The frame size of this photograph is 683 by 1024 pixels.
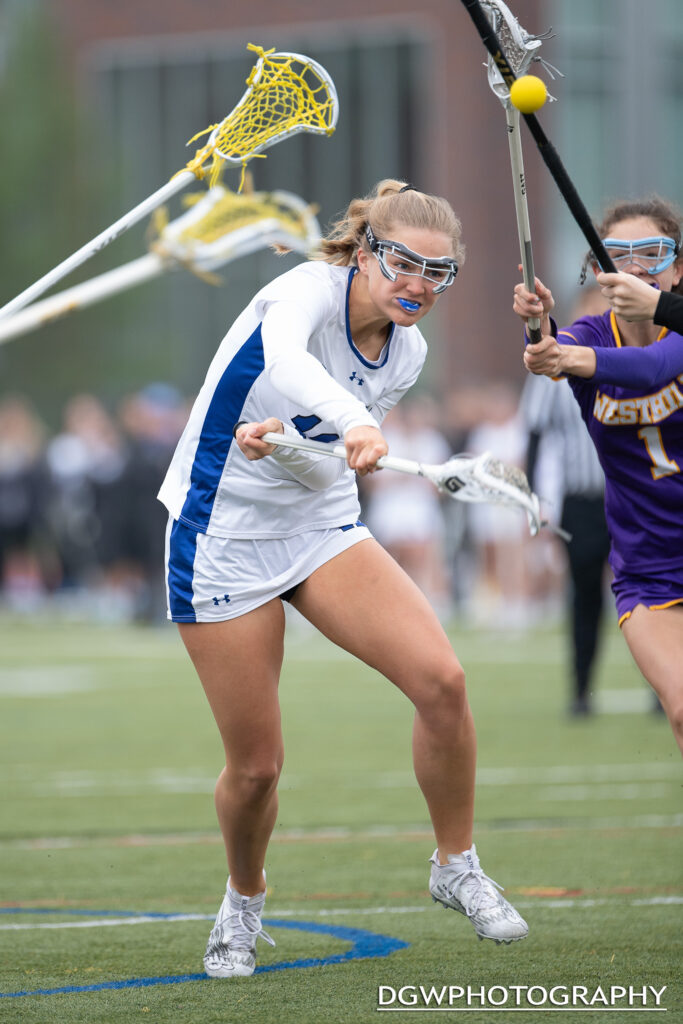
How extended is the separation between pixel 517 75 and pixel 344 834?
372 centimetres

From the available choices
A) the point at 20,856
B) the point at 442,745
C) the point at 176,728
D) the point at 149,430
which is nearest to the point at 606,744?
the point at 176,728

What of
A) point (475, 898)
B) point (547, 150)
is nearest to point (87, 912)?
point (475, 898)

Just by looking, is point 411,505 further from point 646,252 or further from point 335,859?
point 646,252

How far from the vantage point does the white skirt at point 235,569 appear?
189 inches

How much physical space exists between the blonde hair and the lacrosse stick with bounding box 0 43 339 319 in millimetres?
770

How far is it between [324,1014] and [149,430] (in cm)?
1498

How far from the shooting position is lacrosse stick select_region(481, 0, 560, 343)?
461cm

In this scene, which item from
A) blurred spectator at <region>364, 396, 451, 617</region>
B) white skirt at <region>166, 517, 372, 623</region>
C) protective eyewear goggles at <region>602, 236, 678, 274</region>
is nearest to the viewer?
white skirt at <region>166, 517, 372, 623</region>

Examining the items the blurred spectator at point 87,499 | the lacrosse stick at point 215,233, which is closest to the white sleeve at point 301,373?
the lacrosse stick at point 215,233

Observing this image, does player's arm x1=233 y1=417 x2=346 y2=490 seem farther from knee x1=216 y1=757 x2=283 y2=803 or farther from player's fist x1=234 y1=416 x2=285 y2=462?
knee x1=216 y1=757 x2=283 y2=803

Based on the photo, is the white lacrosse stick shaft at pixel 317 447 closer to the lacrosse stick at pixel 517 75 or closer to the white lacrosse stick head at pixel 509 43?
the lacrosse stick at pixel 517 75

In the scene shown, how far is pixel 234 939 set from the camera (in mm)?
4906

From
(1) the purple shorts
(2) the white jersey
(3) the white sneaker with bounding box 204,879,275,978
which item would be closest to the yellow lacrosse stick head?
(2) the white jersey

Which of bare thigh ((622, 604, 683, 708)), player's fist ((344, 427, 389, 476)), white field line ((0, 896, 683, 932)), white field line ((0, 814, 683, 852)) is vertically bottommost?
white field line ((0, 814, 683, 852))
